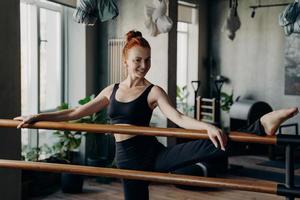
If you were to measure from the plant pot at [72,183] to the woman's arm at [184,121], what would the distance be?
3.59m

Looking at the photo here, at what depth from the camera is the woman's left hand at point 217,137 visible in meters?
1.47

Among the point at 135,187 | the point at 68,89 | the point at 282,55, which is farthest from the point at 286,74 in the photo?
the point at 135,187

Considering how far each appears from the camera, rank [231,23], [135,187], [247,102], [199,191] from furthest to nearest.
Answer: [247,102] < [231,23] < [199,191] < [135,187]

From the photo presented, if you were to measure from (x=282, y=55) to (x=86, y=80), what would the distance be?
3.73 m

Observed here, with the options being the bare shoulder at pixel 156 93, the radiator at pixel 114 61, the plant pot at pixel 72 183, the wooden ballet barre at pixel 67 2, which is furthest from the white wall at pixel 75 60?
the bare shoulder at pixel 156 93

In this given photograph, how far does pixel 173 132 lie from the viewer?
5.18 feet

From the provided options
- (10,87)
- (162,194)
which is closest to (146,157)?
(10,87)

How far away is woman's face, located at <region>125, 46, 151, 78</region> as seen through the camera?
6.50 ft

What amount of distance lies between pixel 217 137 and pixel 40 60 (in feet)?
14.9

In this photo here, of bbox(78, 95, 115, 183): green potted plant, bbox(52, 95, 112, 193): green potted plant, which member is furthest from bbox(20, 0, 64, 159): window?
bbox(78, 95, 115, 183): green potted plant

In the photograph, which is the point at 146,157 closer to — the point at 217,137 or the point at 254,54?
the point at 217,137

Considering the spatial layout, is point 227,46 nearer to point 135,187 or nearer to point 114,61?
point 114,61

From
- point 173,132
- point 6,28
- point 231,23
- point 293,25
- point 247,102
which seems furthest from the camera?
point 247,102

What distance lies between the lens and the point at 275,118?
56.4 inches
